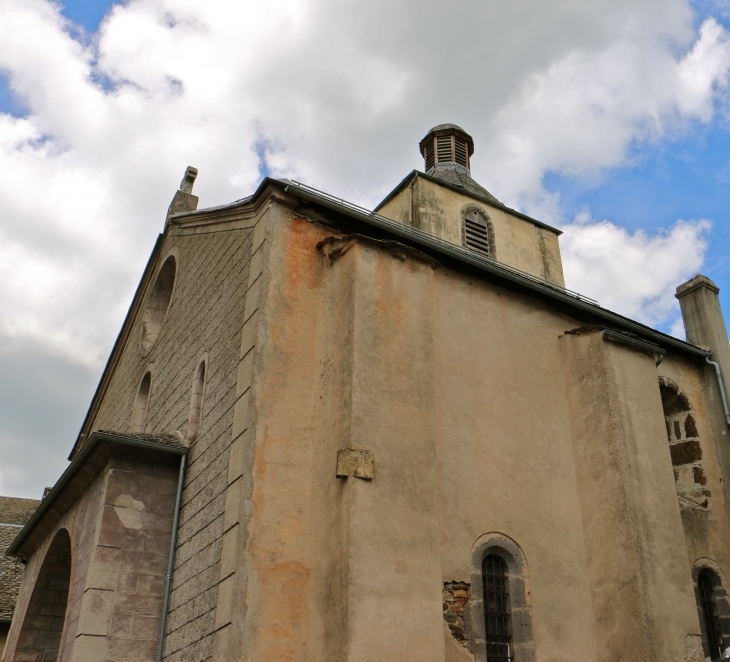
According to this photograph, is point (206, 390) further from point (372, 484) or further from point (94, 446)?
point (372, 484)

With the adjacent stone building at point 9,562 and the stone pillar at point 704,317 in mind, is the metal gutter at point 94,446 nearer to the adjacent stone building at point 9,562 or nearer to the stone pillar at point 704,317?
the adjacent stone building at point 9,562

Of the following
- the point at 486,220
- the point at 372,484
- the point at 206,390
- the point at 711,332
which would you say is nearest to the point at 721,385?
the point at 711,332

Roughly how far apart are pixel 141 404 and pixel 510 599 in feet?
24.7

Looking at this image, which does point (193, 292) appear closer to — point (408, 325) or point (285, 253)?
point (285, 253)

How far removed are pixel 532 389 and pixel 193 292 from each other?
5529mm

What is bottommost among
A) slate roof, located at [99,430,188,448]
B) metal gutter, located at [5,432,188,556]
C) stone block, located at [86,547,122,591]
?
stone block, located at [86,547,122,591]

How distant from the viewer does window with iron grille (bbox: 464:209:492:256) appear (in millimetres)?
18375

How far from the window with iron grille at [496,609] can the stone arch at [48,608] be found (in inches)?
254

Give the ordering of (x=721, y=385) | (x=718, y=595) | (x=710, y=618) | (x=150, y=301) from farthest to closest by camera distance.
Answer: (x=150, y=301) < (x=721, y=385) < (x=718, y=595) < (x=710, y=618)

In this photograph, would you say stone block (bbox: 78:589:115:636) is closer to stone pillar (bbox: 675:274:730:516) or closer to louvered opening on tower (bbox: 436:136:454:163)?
stone pillar (bbox: 675:274:730:516)

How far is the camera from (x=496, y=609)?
8672 millimetres

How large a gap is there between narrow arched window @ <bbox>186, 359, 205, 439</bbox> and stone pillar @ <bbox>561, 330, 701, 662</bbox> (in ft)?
17.4

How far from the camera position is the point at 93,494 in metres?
9.69

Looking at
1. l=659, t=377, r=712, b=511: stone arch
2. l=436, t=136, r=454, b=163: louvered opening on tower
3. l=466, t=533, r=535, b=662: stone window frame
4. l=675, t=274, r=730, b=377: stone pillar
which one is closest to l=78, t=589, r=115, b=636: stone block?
l=466, t=533, r=535, b=662: stone window frame
